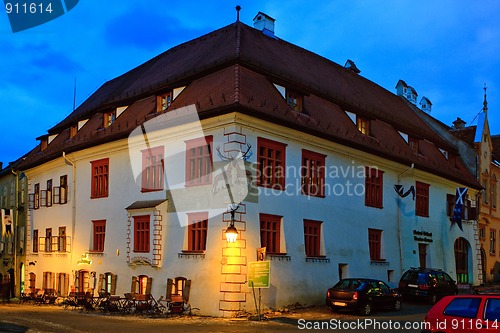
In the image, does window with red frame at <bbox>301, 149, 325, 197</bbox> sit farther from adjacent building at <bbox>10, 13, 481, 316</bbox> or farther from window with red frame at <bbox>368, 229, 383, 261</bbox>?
window with red frame at <bbox>368, 229, 383, 261</bbox>

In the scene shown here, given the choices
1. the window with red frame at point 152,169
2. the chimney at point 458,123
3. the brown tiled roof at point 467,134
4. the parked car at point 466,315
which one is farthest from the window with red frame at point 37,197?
the chimney at point 458,123

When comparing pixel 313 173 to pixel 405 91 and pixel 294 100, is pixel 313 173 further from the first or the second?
pixel 405 91

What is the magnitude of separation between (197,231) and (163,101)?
23.3 ft

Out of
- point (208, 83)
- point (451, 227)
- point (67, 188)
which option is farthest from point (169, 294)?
point (451, 227)

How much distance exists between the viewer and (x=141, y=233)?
86.2 feet

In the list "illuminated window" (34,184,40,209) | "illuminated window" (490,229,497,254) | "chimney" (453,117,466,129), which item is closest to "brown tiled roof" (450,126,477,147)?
"chimney" (453,117,466,129)

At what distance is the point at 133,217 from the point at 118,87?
476 inches

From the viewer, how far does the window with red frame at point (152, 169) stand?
2598 centimetres

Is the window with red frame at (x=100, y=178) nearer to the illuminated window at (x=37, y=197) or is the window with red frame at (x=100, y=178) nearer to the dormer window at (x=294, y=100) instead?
the illuminated window at (x=37, y=197)

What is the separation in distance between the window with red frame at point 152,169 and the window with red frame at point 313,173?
6232 mm

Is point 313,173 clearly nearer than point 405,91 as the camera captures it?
Yes

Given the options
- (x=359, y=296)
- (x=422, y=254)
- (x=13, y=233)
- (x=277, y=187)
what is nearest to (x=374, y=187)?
(x=422, y=254)

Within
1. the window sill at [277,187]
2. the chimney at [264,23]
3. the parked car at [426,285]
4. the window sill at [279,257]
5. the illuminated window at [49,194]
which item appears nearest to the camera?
the window sill at [279,257]

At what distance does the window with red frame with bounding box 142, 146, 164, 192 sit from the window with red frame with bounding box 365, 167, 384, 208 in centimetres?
1059
